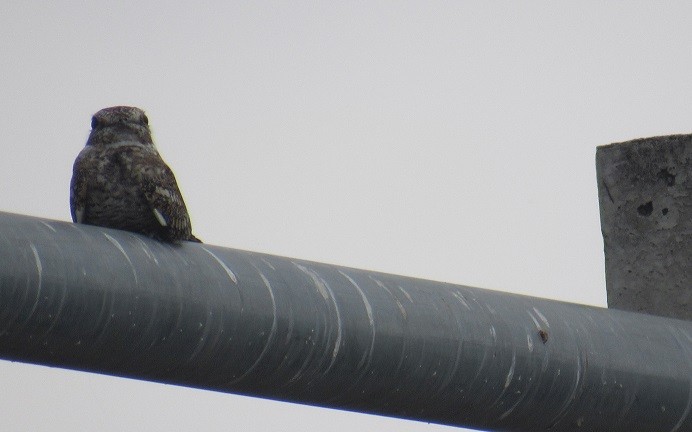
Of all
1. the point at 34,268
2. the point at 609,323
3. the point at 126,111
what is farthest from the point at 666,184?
the point at 34,268

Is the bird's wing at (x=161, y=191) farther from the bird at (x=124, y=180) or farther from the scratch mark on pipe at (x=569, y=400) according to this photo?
the scratch mark on pipe at (x=569, y=400)

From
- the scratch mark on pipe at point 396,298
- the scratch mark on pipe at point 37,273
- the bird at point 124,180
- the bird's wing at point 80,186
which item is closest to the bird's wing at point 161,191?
the bird at point 124,180

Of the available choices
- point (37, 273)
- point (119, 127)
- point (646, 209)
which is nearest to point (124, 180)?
point (119, 127)

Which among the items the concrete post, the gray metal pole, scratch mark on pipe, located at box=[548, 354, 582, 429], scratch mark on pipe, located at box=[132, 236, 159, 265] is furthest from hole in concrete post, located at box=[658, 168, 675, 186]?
scratch mark on pipe, located at box=[132, 236, 159, 265]

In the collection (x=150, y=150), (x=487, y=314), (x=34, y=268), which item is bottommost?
(x=487, y=314)

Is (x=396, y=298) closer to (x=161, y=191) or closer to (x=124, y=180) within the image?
(x=161, y=191)

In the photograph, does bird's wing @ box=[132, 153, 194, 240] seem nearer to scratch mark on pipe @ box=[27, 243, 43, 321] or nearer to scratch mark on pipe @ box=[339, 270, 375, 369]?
scratch mark on pipe @ box=[339, 270, 375, 369]

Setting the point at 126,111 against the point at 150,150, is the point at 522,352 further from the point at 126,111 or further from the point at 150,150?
→ the point at 126,111
